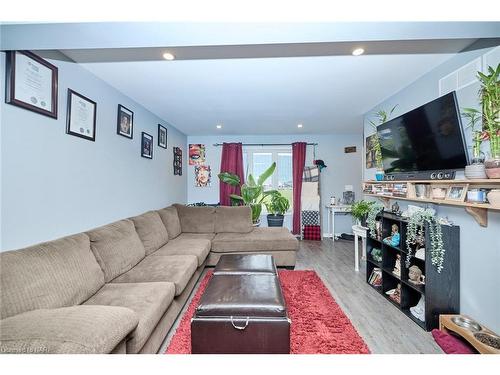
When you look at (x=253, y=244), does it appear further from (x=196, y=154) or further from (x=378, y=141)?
(x=196, y=154)

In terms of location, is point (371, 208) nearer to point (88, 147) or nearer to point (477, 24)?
point (477, 24)

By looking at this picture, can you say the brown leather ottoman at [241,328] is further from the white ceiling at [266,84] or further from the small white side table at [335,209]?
the small white side table at [335,209]

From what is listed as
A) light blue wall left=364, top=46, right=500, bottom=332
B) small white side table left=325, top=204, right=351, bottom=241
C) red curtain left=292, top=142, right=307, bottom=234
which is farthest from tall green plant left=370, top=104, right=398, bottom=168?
red curtain left=292, top=142, right=307, bottom=234

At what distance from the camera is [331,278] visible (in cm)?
288

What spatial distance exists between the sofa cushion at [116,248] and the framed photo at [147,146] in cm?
116


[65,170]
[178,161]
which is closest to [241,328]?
[65,170]

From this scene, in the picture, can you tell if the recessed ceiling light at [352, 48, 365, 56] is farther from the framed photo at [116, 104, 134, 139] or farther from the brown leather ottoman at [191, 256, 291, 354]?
the framed photo at [116, 104, 134, 139]

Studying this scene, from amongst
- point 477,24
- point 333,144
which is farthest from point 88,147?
point 333,144

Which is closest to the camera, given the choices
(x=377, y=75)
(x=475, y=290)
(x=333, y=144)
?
(x=475, y=290)

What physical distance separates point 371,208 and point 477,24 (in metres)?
2.00

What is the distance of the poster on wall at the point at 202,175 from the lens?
5.14m

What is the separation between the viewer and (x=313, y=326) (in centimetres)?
187

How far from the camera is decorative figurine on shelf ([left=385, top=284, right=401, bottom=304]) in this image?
2242mm

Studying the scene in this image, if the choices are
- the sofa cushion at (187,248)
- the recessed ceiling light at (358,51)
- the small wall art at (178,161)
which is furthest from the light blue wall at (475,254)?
the small wall art at (178,161)
